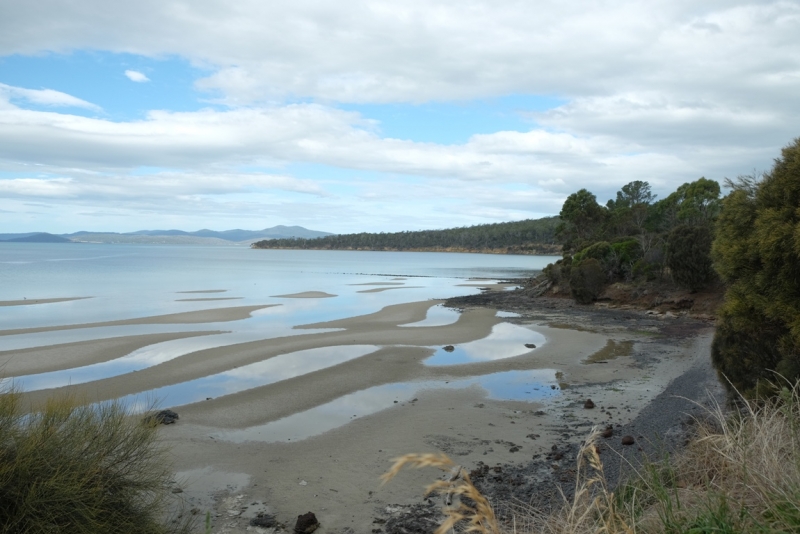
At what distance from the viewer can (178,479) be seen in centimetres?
873

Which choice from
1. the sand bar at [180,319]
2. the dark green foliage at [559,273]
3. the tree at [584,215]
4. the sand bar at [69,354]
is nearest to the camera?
the sand bar at [69,354]

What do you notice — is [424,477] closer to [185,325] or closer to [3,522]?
[3,522]

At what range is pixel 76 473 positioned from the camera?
5387 mm

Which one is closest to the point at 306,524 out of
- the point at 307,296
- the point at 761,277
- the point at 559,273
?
the point at 761,277

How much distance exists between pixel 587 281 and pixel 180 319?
21.9 metres

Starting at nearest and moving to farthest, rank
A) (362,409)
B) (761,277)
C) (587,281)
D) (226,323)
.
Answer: (761,277) < (362,409) < (226,323) < (587,281)

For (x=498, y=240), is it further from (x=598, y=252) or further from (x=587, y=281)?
(x=587, y=281)

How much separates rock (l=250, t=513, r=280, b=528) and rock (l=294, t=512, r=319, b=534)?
1.11 feet

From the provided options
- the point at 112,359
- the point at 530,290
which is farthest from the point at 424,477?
the point at 530,290

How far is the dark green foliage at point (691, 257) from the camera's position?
2825cm

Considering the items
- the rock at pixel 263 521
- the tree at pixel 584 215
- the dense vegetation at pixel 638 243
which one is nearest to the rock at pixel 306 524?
the rock at pixel 263 521

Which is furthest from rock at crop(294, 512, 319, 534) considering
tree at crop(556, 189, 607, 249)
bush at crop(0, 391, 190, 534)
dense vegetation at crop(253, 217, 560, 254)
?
dense vegetation at crop(253, 217, 560, 254)

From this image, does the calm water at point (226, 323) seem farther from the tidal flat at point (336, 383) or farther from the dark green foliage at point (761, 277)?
the dark green foliage at point (761, 277)

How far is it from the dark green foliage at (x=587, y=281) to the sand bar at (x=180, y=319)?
58.7 feet
